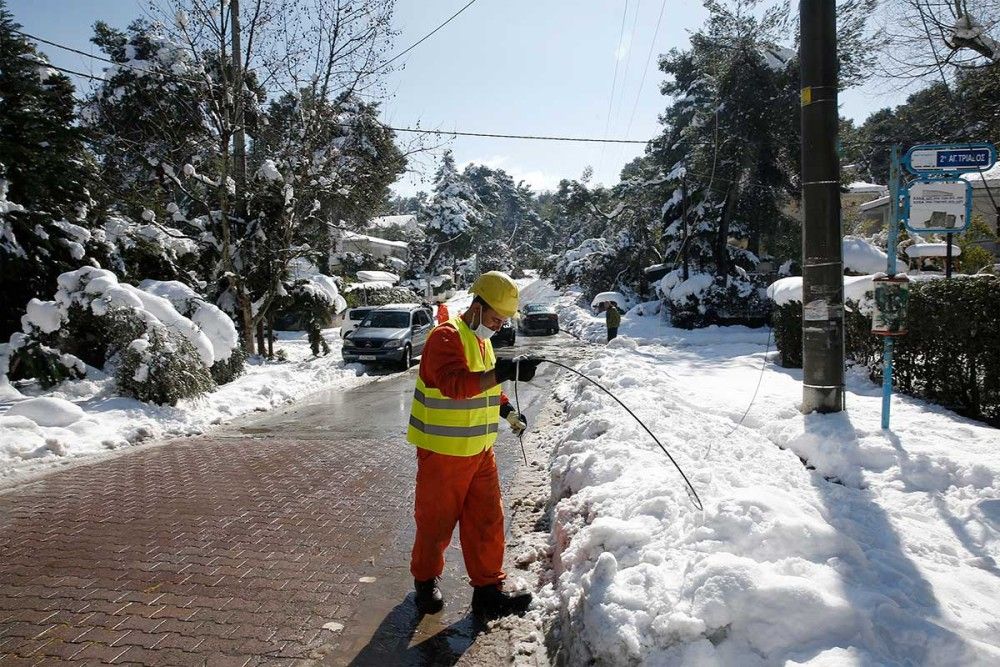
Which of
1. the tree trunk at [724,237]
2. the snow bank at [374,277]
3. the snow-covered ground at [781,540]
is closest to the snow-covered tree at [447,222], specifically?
the snow bank at [374,277]

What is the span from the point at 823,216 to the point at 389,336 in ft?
43.3

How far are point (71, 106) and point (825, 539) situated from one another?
17651mm

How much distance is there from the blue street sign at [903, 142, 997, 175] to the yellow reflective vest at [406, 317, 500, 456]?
4438mm

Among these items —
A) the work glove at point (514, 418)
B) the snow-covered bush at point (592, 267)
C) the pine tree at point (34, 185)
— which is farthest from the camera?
the snow-covered bush at point (592, 267)

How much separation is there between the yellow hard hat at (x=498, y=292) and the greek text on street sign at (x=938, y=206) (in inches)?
166

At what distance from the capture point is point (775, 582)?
2703mm

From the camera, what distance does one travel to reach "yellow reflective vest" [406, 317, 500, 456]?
362 cm

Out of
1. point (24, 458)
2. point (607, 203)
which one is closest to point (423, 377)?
point (24, 458)

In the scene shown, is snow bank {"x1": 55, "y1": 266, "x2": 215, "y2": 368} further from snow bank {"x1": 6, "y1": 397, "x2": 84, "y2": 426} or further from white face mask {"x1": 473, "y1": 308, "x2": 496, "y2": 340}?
white face mask {"x1": 473, "y1": 308, "x2": 496, "y2": 340}

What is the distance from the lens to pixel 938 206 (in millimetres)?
5648

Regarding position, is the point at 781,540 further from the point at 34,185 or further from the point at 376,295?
the point at 376,295

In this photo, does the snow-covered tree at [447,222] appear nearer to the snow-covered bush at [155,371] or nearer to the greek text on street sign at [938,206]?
the snow-covered bush at [155,371]

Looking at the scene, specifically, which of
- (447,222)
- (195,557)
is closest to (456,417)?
(195,557)

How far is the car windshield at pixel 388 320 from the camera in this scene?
18641 mm
